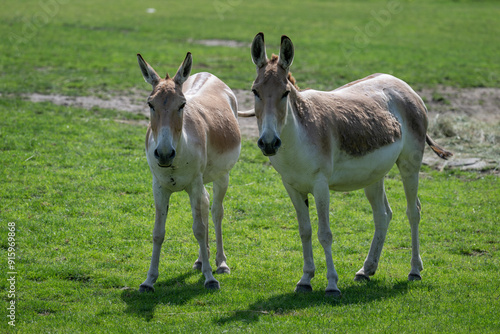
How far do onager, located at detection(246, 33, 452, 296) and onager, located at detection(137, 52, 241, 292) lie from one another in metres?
0.59

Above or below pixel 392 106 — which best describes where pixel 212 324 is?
below

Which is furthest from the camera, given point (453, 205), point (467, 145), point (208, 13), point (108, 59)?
point (208, 13)

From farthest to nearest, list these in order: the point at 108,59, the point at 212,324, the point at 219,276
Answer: the point at 108,59 < the point at 219,276 < the point at 212,324

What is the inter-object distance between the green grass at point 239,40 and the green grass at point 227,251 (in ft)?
23.4

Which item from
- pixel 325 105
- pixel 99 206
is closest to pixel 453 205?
pixel 325 105

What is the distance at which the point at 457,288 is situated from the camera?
7457mm

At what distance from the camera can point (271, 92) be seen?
6473 mm

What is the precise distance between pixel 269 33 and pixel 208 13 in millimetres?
10426

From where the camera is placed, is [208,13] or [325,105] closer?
[325,105]

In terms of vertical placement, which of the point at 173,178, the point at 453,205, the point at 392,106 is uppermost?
the point at 392,106

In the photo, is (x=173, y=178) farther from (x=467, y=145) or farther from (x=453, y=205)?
(x=467, y=145)

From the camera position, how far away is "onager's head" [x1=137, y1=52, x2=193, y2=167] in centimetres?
Result: 652

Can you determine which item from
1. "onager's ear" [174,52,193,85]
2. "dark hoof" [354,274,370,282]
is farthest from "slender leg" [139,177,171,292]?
"dark hoof" [354,274,370,282]

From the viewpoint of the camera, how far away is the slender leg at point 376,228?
7.96 metres
